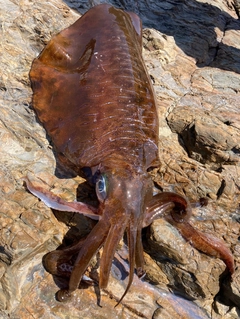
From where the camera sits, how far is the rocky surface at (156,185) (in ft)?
13.8

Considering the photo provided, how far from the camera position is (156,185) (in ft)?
16.2

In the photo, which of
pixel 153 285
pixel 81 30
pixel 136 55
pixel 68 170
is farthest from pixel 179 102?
pixel 153 285

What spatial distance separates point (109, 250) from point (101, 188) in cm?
65

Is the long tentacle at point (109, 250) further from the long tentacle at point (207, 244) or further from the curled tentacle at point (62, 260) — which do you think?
the long tentacle at point (207, 244)

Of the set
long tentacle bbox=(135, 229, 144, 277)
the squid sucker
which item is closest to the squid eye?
the squid sucker

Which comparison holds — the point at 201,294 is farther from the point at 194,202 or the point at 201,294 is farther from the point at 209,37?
the point at 209,37

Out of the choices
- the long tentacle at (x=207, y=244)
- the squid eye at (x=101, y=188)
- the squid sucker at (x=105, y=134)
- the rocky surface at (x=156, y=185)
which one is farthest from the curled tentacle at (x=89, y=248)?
the long tentacle at (x=207, y=244)

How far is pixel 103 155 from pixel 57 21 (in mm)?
3152

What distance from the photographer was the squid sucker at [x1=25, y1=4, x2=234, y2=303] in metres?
3.85

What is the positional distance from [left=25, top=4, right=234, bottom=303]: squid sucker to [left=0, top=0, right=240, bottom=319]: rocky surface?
165 millimetres

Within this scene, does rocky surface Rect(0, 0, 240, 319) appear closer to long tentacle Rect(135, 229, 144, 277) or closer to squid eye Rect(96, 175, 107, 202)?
long tentacle Rect(135, 229, 144, 277)

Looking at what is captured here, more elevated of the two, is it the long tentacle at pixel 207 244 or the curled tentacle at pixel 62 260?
the long tentacle at pixel 207 244

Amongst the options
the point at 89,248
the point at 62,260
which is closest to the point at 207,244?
the point at 89,248

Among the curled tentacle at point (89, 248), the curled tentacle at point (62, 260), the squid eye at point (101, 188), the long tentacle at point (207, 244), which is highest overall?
the squid eye at point (101, 188)
